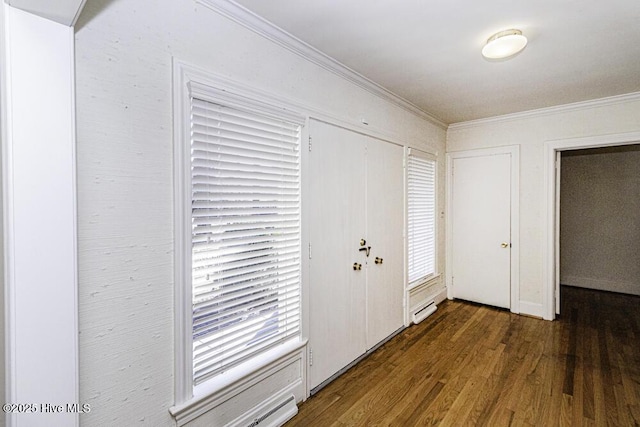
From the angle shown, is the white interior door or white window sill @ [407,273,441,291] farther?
the white interior door

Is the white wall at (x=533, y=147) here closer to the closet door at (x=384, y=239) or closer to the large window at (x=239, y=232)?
the closet door at (x=384, y=239)

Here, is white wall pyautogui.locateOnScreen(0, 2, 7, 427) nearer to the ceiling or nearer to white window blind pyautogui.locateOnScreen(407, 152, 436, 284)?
the ceiling

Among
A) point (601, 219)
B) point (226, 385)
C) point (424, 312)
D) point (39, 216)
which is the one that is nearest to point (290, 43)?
point (39, 216)

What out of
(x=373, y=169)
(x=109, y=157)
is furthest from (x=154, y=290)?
(x=373, y=169)

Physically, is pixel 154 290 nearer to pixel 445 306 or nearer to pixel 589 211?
pixel 445 306

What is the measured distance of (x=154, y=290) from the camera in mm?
1488

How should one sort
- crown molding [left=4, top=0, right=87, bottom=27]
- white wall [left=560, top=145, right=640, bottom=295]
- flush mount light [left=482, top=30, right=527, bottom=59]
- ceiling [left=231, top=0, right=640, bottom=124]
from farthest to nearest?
white wall [left=560, top=145, right=640, bottom=295], flush mount light [left=482, top=30, right=527, bottom=59], ceiling [left=231, top=0, right=640, bottom=124], crown molding [left=4, top=0, right=87, bottom=27]

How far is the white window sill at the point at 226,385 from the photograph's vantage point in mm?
1587

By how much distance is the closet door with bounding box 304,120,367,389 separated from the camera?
7.75 feet

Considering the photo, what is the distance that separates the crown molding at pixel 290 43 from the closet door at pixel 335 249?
0.47 meters

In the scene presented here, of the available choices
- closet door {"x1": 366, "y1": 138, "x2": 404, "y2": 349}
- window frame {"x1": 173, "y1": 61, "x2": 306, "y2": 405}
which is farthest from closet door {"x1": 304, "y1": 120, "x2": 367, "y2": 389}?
window frame {"x1": 173, "y1": 61, "x2": 306, "y2": 405}

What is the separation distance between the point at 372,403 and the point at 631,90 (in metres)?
3.96

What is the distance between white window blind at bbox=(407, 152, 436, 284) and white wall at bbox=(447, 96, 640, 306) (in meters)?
1.02

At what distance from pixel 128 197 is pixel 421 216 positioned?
3302 millimetres
